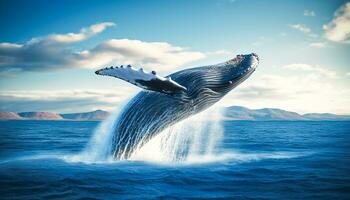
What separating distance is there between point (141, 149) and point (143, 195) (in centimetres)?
358

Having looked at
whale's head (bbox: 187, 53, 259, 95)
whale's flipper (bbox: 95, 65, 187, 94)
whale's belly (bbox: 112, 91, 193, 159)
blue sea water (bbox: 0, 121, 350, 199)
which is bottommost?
blue sea water (bbox: 0, 121, 350, 199)

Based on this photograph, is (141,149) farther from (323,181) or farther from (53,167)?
(323,181)

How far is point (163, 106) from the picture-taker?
8070mm

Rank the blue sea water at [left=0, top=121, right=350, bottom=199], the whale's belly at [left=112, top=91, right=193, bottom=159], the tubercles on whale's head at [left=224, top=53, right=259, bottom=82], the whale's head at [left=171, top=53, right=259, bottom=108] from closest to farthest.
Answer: the blue sea water at [left=0, top=121, right=350, bottom=199], the whale's head at [left=171, top=53, right=259, bottom=108], the tubercles on whale's head at [left=224, top=53, right=259, bottom=82], the whale's belly at [left=112, top=91, right=193, bottom=159]

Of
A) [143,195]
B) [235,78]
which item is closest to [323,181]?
[235,78]

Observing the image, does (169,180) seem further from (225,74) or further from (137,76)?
(225,74)

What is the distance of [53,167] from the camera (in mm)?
8250

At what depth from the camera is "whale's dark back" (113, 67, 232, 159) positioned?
7.86 m

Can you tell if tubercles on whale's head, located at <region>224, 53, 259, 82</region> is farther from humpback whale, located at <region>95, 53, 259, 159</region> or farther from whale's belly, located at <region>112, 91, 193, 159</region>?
whale's belly, located at <region>112, 91, 193, 159</region>

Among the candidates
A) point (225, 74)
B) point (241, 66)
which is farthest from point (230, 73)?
point (241, 66)

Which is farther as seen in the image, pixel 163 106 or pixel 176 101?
pixel 163 106

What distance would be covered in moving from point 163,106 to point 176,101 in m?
0.40

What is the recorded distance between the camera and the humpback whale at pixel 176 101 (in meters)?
7.86

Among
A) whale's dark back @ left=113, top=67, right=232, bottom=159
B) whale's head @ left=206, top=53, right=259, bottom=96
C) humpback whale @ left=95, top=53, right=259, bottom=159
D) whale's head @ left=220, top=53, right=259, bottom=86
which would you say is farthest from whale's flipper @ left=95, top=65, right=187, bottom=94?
whale's head @ left=220, top=53, right=259, bottom=86
